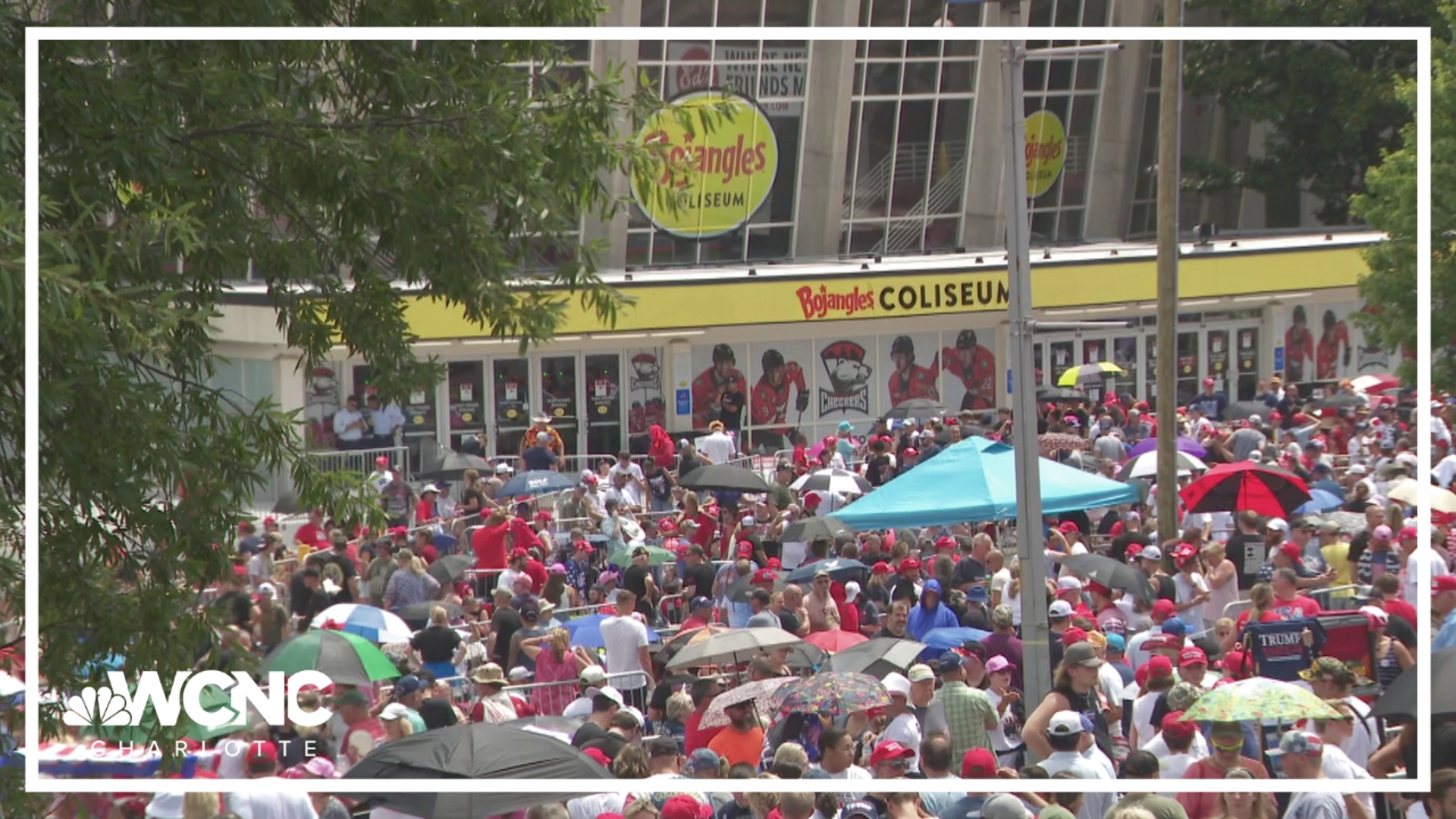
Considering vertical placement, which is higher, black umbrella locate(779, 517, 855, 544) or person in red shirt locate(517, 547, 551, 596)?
black umbrella locate(779, 517, 855, 544)

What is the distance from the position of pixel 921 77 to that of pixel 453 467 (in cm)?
305

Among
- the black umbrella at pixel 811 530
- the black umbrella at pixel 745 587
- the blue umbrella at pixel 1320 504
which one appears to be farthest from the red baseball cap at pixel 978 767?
the blue umbrella at pixel 1320 504

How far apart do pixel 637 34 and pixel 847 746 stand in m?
3.85

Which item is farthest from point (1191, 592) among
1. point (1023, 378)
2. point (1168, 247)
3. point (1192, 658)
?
point (1023, 378)

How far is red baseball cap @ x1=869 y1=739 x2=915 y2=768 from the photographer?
8805 mm

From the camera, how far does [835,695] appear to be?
996 centimetres

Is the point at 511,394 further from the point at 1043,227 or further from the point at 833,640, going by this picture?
the point at 833,640

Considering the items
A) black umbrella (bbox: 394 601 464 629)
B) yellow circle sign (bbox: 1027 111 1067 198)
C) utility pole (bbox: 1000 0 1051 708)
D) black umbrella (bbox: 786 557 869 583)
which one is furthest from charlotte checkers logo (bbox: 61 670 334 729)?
black umbrella (bbox: 786 557 869 583)

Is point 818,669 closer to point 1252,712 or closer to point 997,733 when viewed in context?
point 997,733

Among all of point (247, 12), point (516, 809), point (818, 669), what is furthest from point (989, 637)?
point (247, 12)

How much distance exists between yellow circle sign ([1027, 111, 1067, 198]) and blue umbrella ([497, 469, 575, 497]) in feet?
10.7

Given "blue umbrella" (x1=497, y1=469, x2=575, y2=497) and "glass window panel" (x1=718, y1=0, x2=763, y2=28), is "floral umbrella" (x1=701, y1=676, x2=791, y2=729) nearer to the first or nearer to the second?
"blue umbrella" (x1=497, y1=469, x2=575, y2=497)

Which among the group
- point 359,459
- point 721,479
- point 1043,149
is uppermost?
point 1043,149

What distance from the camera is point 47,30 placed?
5762mm
